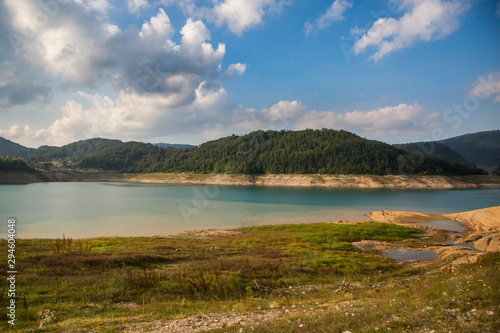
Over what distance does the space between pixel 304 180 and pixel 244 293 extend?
357 ft

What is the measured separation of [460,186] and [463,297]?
125 metres

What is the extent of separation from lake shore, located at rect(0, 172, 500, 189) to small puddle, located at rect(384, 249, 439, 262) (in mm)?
89889

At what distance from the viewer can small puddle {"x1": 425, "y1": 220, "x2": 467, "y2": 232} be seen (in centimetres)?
3409

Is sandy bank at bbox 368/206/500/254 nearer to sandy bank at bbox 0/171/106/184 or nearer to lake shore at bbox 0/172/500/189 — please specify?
lake shore at bbox 0/172/500/189

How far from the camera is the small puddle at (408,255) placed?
63.7 feet

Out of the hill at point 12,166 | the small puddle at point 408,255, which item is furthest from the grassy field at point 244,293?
the hill at point 12,166

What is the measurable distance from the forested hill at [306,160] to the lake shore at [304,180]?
10916 mm

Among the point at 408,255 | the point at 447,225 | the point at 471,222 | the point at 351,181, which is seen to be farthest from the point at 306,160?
the point at 408,255

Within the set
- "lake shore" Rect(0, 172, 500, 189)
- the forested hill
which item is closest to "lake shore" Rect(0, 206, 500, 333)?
"lake shore" Rect(0, 172, 500, 189)

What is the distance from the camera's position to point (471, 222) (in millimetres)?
37688

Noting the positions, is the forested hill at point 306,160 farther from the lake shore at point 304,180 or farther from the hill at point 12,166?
the hill at point 12,166

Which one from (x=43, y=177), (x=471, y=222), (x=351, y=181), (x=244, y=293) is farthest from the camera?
(x=43, y=177)

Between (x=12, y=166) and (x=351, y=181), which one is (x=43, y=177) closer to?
(x=12, y=166)

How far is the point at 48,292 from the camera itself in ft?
32.6
